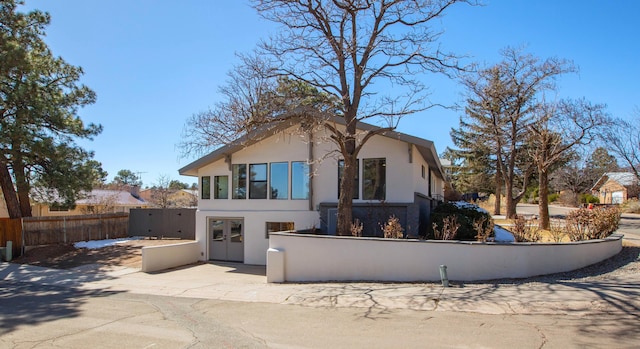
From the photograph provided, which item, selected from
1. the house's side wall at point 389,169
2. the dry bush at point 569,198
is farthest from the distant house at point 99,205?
the dry bush at point 569,198

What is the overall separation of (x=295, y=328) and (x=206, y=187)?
1324 cm

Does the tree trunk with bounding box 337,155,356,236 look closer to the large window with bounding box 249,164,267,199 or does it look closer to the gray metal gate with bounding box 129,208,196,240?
the large window with bounding box 249,164,267,199

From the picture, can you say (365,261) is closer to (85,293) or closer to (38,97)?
(85,293)

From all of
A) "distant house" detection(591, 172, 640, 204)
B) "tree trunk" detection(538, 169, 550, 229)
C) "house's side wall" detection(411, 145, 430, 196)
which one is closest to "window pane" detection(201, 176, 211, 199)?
"house's side wall" detection(411, 145, 430, 196)

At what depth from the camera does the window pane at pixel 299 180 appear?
16.8 m

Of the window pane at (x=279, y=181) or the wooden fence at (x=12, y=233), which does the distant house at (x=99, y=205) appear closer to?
the wooden fence at (x=12, y=233)

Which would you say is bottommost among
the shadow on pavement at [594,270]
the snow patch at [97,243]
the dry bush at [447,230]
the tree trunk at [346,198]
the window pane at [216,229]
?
the snow patch at [97,243]

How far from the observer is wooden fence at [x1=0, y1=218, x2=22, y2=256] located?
1952 centimetres

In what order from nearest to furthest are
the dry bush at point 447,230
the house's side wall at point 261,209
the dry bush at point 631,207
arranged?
the dry bush at point 447,230 → the house's side wall at point 261,209 → the dry bush at point 631,207

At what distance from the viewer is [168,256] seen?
53.0ft

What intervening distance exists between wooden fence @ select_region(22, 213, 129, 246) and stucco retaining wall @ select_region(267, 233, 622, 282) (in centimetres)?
1502

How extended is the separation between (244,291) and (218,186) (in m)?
8.59

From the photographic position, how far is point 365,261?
11.3 m

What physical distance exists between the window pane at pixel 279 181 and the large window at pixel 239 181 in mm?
1374
